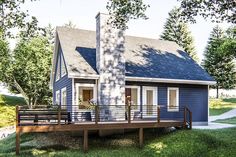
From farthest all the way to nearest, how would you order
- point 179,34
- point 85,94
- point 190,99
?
point 179,34 → point 190,99 → point 85,94

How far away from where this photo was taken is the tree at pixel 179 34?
45500 mm

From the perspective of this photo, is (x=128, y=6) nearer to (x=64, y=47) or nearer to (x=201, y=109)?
(x=64, y=47)

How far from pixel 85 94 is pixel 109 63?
2.40m

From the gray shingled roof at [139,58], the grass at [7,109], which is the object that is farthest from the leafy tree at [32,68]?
the gray shingled roof at [139,58]

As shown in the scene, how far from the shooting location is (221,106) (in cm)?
3703

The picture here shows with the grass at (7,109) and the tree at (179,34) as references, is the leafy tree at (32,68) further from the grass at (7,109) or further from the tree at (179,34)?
the tree at (179,34)

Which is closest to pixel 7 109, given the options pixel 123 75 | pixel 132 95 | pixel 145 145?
pixel 132 95

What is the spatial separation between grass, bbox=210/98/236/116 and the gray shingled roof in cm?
1303

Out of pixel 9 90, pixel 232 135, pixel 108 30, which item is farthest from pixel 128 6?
pixel 9 90

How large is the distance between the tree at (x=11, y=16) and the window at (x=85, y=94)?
628 centimetres

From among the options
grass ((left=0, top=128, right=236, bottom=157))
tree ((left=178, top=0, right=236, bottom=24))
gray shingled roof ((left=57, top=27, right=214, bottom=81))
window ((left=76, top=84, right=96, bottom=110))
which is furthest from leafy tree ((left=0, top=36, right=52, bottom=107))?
tree ((left=178, top=0, right=236, bottom=24))

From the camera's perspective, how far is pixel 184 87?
66.8 feet

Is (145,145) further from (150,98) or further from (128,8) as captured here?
(128,8)

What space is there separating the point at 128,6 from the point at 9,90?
35.4m
